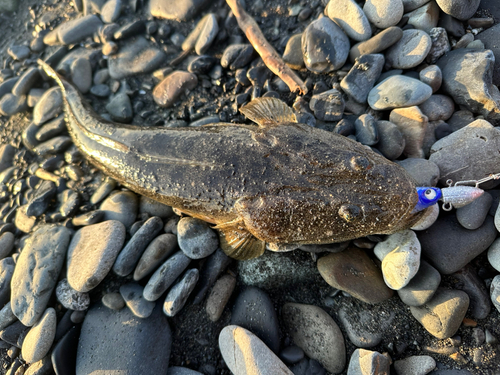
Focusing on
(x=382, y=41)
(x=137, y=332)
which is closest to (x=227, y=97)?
(x=382, y=41)

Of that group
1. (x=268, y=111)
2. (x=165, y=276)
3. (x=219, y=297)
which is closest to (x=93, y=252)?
(x=165, y=276)

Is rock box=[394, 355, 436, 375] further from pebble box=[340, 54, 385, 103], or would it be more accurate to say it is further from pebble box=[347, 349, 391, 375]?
pebble box=[340, 54, 385, 103]

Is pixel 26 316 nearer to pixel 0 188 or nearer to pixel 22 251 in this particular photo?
pixel 22 251

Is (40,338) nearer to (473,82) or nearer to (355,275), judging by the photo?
(355,275)

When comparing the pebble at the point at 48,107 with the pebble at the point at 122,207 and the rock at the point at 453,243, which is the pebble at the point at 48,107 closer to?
the pebble at the point at 122,207

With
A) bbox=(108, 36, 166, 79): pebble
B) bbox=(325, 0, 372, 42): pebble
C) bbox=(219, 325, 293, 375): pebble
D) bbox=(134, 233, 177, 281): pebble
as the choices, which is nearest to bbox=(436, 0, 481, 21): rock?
bbox=(325, 0, 372, 42): pebble
